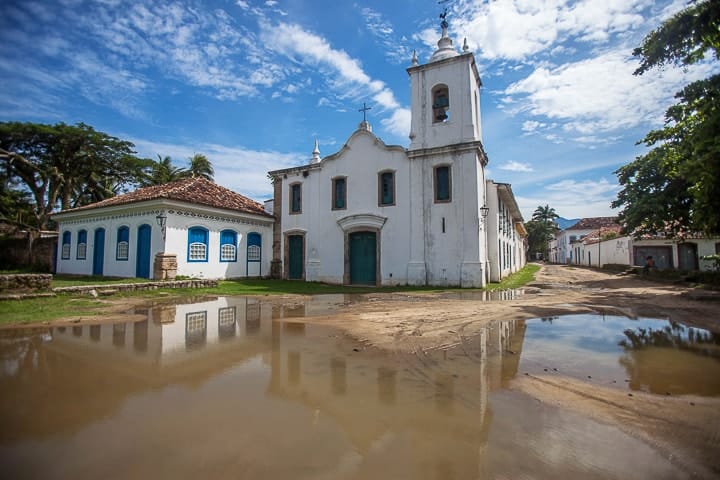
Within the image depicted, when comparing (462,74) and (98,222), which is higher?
(462,74)

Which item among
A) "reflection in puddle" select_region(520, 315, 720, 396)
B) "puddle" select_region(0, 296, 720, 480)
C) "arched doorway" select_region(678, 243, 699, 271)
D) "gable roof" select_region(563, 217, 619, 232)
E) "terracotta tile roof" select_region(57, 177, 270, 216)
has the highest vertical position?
"gable roof" select_region(563, 217, 619, 232)

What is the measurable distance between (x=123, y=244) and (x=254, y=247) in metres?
6.07

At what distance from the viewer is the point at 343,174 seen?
1744cm

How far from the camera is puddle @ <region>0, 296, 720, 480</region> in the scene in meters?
2.14

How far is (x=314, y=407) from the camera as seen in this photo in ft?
9.72

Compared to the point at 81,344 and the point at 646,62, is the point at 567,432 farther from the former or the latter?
the point at 646,62

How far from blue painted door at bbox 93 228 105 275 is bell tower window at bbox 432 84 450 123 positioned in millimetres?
17540

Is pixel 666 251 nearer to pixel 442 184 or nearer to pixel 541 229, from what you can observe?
pixel 442 184

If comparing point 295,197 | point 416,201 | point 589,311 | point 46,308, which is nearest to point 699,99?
point 589,311

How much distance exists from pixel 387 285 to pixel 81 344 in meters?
12.1

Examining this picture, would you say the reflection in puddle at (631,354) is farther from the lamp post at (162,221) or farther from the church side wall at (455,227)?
the lamp post at (162,221)

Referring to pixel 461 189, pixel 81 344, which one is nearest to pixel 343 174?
pixel 461 189

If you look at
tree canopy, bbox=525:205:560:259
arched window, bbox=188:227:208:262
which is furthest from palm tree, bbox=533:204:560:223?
arched window, bbox=188:227:208:262

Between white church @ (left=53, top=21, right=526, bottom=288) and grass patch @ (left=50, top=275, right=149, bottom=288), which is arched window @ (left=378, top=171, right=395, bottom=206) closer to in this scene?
white church @ (left=53, top=21, right=526, bottom=288)
